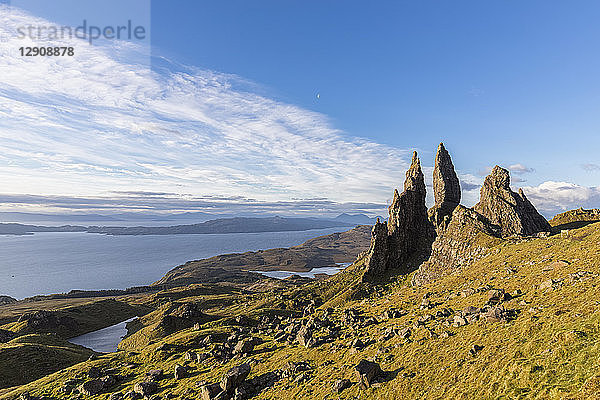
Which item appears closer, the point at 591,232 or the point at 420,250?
the point at 591,232

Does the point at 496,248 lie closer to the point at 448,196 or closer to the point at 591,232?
the point at 591,232

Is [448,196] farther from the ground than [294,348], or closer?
farther from the ground

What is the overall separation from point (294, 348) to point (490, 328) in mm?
41414

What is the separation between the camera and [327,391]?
41562mm

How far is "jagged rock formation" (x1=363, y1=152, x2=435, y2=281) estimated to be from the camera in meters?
130

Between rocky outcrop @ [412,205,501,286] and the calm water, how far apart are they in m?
159

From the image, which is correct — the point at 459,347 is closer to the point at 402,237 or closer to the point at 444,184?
the point at 402,237

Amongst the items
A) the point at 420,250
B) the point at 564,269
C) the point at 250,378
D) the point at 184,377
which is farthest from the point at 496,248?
the point at 184,377

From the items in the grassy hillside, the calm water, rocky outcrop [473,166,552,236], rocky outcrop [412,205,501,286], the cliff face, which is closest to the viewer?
the grassy hillside

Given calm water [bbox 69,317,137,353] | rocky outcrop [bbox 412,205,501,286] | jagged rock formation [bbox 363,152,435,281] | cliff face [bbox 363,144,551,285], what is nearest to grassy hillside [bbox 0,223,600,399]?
rocky outcrop [bbox 412,205,501,286]

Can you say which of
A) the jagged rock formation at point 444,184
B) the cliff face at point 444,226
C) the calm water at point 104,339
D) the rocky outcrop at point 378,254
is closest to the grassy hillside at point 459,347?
the cliff face at point 444,226

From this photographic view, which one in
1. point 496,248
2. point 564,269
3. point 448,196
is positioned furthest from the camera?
point 448,196

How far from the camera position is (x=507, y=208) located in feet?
367

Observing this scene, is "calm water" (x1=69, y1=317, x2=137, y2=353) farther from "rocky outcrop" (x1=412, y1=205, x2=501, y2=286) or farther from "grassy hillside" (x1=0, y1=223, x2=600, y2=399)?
"rocky outcrop" (x1=412, y1=205, x2=501, y2=286)
